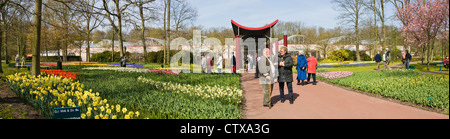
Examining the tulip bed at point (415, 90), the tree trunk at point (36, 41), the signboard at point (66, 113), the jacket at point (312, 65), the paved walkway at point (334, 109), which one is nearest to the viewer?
the signboard at point (66, 113)

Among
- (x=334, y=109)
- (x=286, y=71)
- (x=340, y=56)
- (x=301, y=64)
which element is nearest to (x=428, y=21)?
(x=301, y=64)

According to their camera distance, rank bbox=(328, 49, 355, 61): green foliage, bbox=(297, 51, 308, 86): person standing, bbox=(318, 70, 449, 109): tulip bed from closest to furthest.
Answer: bbox=(318, 70, 449, 109): tulip bed
bbox=(297, 51, 308, 86): person standing
bbox=(328, 49, 355, 61): green foliage

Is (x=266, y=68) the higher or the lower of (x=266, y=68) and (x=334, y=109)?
the higher

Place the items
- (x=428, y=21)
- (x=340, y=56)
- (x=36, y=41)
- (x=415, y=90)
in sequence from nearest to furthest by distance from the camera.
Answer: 1. (x=415, y=90)
2. (x=36, y=41)
3. (x=428, y=21)
4. (x=340, y=56)

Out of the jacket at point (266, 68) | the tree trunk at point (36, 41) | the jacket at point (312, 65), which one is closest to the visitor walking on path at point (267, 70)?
the jacket at point (266, 68)

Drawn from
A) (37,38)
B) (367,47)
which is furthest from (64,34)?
(367,47)

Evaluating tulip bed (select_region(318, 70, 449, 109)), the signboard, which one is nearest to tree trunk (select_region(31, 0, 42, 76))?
the signboard

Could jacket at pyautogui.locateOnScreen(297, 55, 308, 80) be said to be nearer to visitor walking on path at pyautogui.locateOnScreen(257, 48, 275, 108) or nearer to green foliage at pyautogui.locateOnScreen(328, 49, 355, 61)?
visitor walking on path at pyautogui.locateOnScreen(257, 48, 275, 108)

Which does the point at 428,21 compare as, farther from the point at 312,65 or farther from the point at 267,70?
the point at 267,70

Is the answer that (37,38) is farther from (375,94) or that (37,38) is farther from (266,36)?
(266,36)

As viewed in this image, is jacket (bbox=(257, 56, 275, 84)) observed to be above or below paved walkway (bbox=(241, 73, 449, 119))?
above

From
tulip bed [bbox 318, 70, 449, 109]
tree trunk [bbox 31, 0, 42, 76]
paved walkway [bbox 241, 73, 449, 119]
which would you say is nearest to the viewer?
paved walkway [bbox 241, 73, 449, 119]

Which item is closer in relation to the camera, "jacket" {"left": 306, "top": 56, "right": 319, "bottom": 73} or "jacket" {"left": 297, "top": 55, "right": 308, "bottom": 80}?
"jacket" {"left": 297, "top": 55, "right": 308, "bottom": 80}

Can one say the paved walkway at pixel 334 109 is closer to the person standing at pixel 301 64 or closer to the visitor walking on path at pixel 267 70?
the visitor walking on path at pixel 267 70
